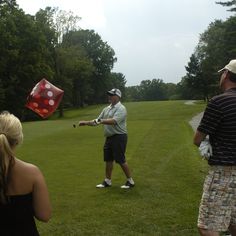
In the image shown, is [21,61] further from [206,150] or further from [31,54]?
[206,150]

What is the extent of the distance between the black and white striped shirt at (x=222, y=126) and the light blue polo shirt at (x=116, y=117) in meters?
4.92

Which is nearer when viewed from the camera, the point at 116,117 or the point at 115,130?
the point at 116,117

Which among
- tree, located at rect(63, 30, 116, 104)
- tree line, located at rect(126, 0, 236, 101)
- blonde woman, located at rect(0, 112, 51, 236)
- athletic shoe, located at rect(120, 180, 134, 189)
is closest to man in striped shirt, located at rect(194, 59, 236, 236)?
blonde woman, located at rect(0, 112, 51, 236)

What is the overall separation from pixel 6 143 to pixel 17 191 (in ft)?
Result: 1.31

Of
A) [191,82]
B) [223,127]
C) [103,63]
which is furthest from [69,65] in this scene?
[223,127]

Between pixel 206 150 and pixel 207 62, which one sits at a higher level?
pixel 207 62

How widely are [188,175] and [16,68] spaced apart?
172 ft

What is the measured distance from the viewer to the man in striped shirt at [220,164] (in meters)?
4.82

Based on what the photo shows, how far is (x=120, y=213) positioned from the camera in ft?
26.4

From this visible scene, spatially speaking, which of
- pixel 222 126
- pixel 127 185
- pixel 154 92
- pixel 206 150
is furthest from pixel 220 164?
pixel 154 92

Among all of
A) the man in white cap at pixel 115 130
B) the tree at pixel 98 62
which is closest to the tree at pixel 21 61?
the tree at pixel 98 62

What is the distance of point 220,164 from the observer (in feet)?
15.9

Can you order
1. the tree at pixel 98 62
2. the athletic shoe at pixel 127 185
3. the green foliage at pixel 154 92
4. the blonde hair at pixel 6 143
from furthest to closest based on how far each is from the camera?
the green foliage at pixel 154 92 → the tree at pixel 98 62 → the athletic shoe at pixel 127 185 → the blonde hair at pixel 6 143

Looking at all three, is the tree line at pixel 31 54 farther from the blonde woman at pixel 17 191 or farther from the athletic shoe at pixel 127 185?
the blonde woman at pixel 17 191
